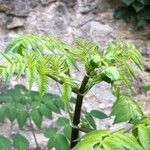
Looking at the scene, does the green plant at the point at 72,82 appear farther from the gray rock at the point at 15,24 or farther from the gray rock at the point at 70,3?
the gray rock at the point at 70,3

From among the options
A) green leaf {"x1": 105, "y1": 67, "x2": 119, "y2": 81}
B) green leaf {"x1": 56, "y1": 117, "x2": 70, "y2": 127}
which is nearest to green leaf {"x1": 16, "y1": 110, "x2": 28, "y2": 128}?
green leaf {"x1": 56, "y1": 117, "x2": 70, "y2": 127}

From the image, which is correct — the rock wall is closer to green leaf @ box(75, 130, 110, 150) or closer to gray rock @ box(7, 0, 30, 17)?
gray rock @ box(7, 0, 30, 17)

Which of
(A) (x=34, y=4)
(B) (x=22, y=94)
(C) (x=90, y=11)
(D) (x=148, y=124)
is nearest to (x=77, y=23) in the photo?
(C) (x=90, y=11)

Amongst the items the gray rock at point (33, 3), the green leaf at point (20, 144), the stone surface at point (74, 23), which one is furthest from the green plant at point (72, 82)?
the gray rock at point (33, 3)

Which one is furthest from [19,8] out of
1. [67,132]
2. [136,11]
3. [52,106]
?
[67,132]

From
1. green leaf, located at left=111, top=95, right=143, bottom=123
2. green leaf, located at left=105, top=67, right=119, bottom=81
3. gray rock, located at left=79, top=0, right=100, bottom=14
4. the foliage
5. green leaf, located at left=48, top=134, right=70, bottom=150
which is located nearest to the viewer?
Result: the foliage

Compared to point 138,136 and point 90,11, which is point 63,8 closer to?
point 90,11

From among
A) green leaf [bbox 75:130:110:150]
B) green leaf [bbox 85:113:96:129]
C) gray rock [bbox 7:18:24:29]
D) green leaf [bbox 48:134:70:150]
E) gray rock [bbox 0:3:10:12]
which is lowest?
green leaf [bbox 48:134:70:150]

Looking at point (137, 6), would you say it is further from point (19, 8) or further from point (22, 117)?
point (22, 117)

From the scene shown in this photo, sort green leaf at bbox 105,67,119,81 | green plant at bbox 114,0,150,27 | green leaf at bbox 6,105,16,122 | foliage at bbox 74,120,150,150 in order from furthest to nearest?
green plant at bbox 114,0,150,27 < green leaf at bbox 6,105,16,122 < green leaf at bbox 105,67,119,81 < foliage at bbox 74,120,150,150
